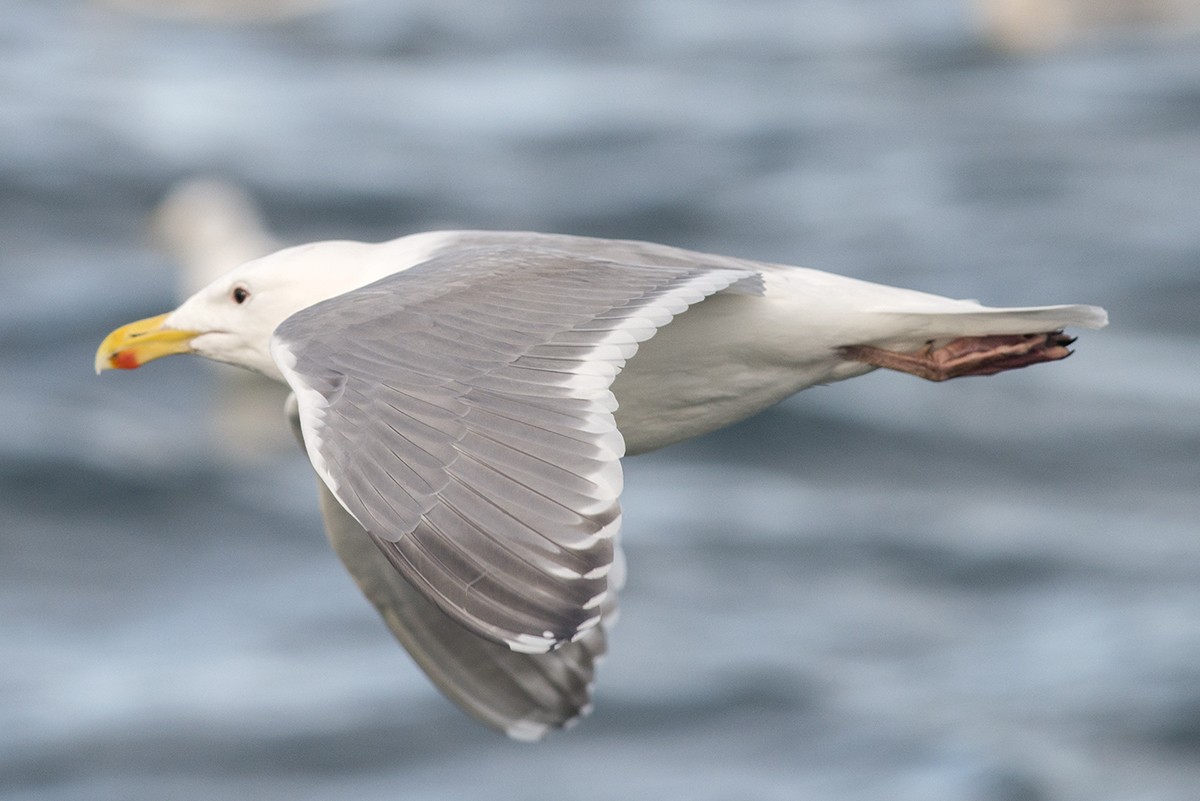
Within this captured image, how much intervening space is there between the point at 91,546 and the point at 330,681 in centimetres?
308

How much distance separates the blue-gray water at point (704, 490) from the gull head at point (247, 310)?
11.4 meters

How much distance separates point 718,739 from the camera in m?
17.9

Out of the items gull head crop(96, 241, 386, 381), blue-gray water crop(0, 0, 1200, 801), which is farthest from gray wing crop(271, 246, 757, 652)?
blue-gray water crop(0, 0, 1200, 801)

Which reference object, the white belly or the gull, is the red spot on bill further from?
the white belly

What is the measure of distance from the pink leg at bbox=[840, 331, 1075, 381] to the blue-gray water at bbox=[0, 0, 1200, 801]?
1137 cm

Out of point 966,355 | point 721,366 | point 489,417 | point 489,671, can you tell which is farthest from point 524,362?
point 489,671

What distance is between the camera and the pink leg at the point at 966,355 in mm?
5496

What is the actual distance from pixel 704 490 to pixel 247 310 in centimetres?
1511

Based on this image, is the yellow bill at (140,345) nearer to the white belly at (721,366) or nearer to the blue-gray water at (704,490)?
the white belly at (721,366)

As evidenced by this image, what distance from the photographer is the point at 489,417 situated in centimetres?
449

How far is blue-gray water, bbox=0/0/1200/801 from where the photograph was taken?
1753cm

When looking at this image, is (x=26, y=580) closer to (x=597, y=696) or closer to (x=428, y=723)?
(x=428, y=723)

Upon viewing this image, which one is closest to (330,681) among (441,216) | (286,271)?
(441,216)

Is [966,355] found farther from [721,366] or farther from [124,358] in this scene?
[124,358]
